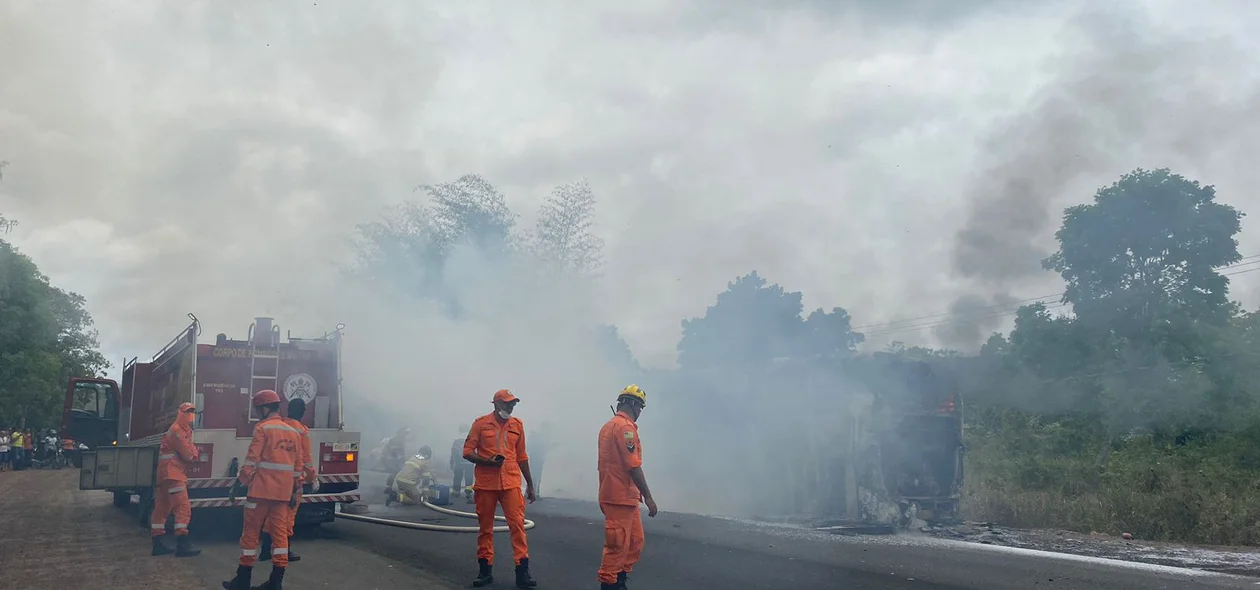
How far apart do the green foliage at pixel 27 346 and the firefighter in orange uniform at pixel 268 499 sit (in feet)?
110

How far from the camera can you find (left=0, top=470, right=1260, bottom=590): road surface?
859 centimetres

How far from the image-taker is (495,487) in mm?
8109

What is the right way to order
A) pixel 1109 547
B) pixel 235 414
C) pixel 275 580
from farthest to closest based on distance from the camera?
1. pixel 235 414
2. pixel 1109 547
3. pixel 275 580

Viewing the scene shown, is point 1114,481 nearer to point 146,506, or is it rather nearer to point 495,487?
point 495,487

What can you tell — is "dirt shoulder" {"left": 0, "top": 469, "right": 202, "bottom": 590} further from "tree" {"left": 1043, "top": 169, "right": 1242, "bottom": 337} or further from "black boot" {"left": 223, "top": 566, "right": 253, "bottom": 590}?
"tree" {"left": 1043, "top": 169, "right": 1242, "bottom": 337}

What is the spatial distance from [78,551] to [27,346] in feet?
116

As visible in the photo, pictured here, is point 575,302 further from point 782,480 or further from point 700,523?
point 700,523

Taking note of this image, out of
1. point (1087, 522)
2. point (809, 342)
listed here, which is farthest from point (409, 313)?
point (1087, 522)

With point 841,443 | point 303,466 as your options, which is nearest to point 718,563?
point 303,466

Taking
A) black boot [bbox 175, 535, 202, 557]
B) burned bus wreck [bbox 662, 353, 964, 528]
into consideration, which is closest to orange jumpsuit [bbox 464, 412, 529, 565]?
black boot [bbox 175, 535, 202, 557]

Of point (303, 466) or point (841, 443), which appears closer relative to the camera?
point (303, 466)

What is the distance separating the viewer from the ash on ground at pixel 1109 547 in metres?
10.3

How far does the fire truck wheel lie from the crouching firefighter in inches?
162

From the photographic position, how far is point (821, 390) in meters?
15.6
